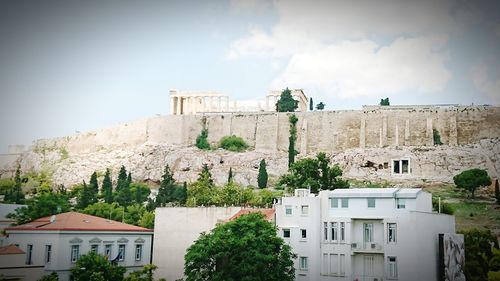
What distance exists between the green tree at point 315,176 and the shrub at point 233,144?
27181mm

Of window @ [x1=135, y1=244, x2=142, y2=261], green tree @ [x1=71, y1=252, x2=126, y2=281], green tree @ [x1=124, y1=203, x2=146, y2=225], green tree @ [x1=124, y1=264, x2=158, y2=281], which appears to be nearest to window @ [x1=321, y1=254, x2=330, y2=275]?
green tree @ [x1=124, y1=264, x2=158, y2=281]

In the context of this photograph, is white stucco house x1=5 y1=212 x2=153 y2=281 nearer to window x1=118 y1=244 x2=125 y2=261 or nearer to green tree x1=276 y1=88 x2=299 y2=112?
window x1=118 y1=244 x2=125 y2=261

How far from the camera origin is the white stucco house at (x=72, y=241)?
28734 millimetres

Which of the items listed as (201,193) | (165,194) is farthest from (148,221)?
(165,194)

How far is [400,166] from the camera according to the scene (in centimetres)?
6025

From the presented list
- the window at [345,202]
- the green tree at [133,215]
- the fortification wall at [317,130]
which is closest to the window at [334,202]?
the window at [345,202]

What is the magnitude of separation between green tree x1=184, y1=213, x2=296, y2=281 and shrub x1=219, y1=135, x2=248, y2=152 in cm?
4275

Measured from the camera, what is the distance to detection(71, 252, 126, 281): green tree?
86.6 feet

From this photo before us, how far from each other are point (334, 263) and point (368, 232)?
2.03 m

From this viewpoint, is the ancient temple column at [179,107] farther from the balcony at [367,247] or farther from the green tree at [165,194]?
the balcony at [367,247]

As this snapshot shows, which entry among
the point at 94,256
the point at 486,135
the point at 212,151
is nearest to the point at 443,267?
the point at 94,256

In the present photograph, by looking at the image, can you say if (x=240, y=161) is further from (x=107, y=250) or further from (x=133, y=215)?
(x=107, y=250)

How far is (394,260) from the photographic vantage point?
27.3 metres

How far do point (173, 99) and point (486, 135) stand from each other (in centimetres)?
3831
